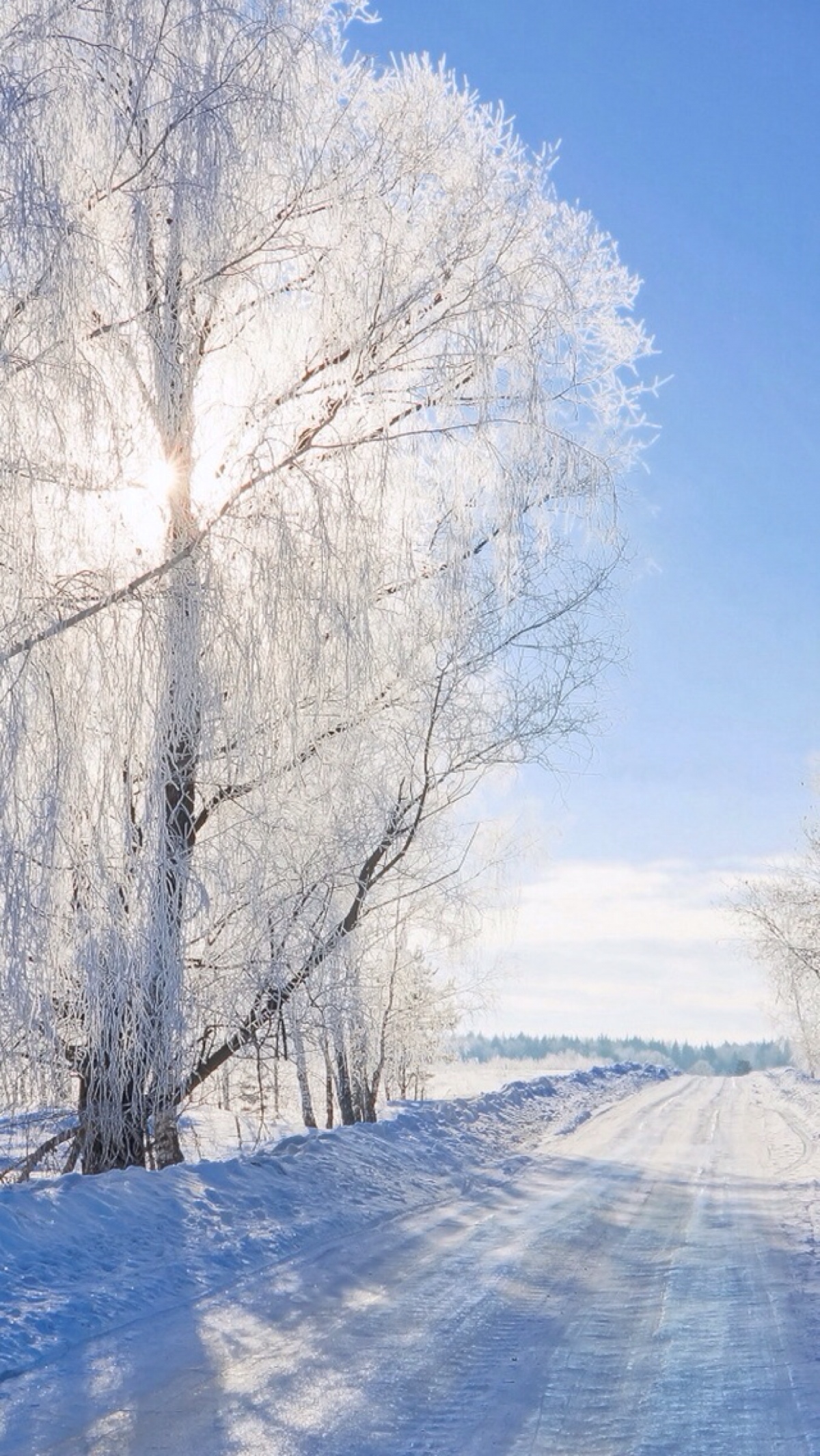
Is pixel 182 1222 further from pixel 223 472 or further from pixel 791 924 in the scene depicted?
pixel 791 924

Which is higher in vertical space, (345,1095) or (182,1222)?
(345,1095)

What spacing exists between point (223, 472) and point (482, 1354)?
5.60 meters

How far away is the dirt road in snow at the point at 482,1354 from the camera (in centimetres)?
411

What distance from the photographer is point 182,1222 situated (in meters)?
7.67

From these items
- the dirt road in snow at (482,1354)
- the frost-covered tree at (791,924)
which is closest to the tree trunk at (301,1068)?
the dirt road in snow at (482,1354)

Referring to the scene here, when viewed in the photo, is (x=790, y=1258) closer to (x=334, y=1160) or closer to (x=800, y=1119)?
(x=334, y=1160)

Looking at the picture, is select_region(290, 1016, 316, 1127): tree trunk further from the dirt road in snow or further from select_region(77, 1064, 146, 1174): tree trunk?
the dirt road in snow

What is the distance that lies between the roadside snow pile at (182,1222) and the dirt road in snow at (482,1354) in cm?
25

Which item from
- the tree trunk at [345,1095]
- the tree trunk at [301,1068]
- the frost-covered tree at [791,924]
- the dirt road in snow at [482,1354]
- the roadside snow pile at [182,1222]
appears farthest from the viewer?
the frost-covered tree at [791,924]

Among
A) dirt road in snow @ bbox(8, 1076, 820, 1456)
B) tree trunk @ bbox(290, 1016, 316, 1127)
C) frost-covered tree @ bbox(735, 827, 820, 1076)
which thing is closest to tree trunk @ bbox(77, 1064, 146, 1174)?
tree trunk @ bbox(290, 1016, 316, 1127)

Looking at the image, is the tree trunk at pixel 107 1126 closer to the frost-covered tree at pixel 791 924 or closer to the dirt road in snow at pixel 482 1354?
the dirt road in snow at pixel 482 1354

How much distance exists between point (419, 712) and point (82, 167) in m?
5.76

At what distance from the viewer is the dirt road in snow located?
13.5ft

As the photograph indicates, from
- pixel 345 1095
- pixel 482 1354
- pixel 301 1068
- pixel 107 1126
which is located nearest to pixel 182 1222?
pixel 107 1126
